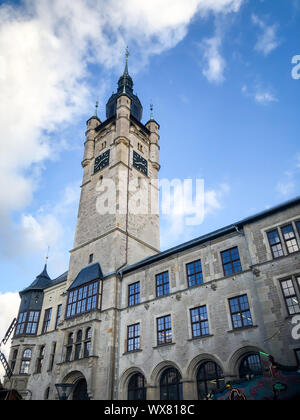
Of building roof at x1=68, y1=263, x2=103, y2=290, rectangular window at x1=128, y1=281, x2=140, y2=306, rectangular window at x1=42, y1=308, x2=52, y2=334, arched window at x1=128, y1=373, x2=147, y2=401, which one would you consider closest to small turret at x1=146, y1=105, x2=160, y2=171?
building roof at x1=68, y1=263, x2=103, y2=290

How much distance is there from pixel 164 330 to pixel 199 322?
3.02 m

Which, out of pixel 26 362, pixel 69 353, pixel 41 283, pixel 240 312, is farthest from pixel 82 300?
pixel 240 312

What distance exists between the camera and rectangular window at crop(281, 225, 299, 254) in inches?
746

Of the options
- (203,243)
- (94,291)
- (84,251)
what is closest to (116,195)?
(84,251)

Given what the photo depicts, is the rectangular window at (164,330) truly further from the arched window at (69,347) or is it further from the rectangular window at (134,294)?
the arched window at (69,347)

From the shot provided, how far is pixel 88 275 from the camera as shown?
30.1 m

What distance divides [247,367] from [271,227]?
27.7 feet

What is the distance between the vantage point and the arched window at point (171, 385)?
829 inches

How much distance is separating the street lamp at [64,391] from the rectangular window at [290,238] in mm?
19586

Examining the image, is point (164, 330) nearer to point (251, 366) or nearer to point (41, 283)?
point (251, 366)

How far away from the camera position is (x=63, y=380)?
85.0 ft

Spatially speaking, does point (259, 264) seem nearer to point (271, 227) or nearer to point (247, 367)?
point (271, 227)

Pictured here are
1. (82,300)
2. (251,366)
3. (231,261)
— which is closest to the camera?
(251,366)
